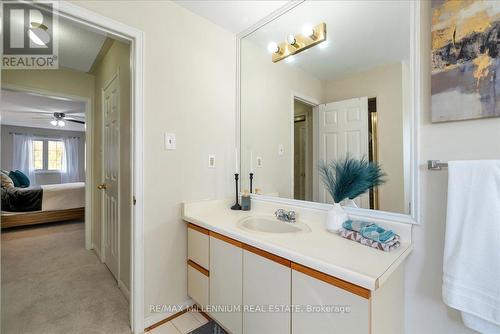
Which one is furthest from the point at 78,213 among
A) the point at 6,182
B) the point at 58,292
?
the point at 58,292

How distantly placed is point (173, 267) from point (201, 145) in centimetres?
95

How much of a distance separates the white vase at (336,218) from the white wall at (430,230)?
1.10 feet

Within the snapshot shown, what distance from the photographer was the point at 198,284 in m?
1.61

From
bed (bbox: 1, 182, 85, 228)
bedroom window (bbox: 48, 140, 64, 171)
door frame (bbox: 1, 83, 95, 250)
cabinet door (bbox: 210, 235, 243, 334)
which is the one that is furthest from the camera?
bedroom window (bbox: 48, 140, 64, 171)

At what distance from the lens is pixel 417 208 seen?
1.08m

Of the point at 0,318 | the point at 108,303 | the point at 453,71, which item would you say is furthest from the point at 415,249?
the point at 0,318

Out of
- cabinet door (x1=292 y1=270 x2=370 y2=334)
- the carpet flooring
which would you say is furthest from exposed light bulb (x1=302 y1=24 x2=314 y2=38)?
the carpet flooring

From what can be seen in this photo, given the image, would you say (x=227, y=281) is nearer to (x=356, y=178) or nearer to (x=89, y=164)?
(x=356, y=178)

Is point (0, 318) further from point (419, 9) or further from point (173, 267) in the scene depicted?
point (419, 9)

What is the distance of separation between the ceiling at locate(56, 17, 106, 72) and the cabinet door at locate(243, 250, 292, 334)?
213 cm

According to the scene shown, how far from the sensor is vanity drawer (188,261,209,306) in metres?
1.54

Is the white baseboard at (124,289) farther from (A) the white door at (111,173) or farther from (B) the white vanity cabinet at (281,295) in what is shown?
(B) the white vanity cabinet at (281,295)

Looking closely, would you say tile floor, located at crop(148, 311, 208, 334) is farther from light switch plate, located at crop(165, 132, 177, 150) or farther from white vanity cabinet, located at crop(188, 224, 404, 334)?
light switch plate, located at crop(165, 132, 177, 150)

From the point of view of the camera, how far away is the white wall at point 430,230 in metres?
1.00
